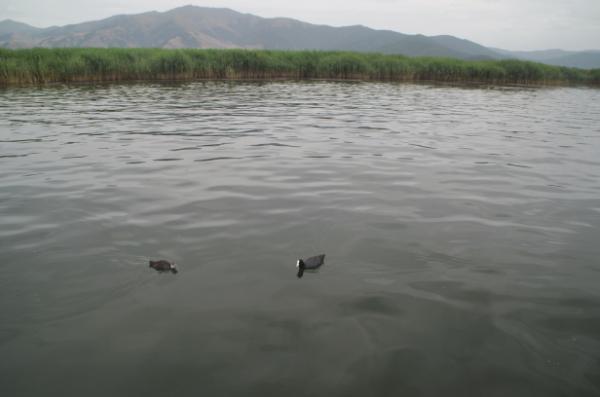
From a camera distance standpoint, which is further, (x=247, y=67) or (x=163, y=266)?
(x=247, y=67)

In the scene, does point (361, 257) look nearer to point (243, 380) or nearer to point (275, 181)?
point (243, 380)

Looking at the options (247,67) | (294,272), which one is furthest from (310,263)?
(247,67)

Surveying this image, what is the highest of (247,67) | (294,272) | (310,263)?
(247,67)

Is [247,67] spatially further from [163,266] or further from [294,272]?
[294,272]

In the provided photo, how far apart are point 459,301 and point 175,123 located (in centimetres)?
1210

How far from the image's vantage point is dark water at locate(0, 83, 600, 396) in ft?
9.48

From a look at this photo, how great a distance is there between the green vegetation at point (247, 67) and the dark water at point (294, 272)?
19.9 meters

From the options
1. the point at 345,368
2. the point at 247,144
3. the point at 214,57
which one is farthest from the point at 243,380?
the point at 214,57

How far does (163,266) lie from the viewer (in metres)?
4.15

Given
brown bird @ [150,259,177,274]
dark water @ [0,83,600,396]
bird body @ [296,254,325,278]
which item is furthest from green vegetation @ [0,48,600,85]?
bird body @ [296,254,325,278]

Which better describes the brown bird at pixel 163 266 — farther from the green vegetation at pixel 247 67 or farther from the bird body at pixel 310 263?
the green vegetation at pixel 247 67

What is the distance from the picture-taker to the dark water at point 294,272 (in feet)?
9.48

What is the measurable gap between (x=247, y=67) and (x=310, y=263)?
32203 mm

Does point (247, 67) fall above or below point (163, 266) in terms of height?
above
